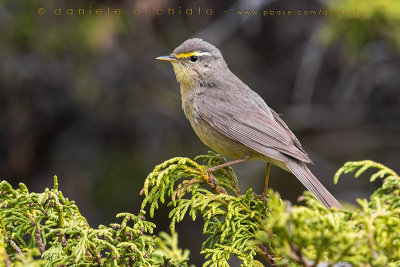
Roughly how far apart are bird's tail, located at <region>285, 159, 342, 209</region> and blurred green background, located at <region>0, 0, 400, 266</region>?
2.45 metres

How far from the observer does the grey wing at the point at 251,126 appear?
4561mm

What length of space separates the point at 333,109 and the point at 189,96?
4.02m

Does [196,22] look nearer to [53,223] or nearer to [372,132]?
[372,132]

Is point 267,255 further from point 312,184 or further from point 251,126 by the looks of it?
point 251,126

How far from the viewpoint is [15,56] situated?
281 inches

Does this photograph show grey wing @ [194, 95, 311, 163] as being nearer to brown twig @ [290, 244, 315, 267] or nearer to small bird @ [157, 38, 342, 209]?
small bird @ [157, 38, 342, 209]

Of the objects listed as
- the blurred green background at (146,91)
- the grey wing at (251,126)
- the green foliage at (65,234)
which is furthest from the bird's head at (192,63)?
the green foliage at (65,234)

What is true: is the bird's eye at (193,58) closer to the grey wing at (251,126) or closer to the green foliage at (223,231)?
the grey wing at (251,126)

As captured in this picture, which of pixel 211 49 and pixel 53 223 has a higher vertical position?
pixel 211 49

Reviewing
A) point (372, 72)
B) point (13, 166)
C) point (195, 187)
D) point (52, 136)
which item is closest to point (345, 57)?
point (372, 72)

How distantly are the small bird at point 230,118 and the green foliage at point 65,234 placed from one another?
1.81m

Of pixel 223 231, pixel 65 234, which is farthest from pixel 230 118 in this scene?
pixel 65 234

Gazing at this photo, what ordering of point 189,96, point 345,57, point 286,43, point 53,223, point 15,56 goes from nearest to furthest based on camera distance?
point 53,223
point 189,96
point 345,57
point 15,56
point 286,43

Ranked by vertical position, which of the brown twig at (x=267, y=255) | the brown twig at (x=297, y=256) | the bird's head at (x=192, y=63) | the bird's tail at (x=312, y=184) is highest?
the bird's head at (x=192, y=63)
